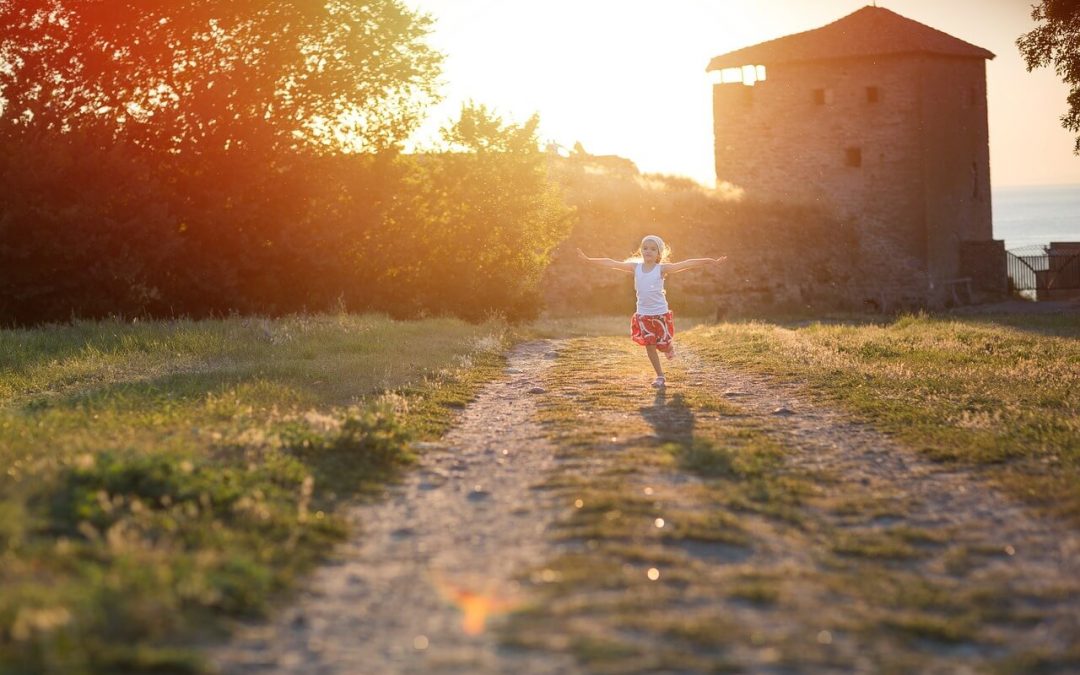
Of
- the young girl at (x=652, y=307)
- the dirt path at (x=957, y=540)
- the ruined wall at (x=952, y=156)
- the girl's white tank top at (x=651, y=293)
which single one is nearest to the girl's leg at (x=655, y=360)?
the young girl at (x=652, y=307)

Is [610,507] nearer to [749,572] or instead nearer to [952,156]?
[749,572]

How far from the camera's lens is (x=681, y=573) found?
5.27m

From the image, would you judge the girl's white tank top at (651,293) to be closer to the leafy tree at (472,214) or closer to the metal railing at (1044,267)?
the leafy tree at (472,214)

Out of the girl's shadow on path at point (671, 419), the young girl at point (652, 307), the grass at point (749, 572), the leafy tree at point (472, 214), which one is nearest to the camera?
the grass at point (749, 572)

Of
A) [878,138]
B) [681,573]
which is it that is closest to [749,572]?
[681,573]

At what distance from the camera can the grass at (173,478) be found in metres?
4.33

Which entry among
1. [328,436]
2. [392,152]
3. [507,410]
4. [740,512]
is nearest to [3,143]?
[392,152]

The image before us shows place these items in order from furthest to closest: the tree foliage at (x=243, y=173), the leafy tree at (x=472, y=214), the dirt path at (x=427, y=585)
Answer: the leafy tree at (x=472, y=214) → the tree foliage at (x=243, y=173) → the dirt path at (x=427, y=585)

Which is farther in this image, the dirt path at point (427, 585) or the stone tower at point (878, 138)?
the stone tower at point (878, 138)

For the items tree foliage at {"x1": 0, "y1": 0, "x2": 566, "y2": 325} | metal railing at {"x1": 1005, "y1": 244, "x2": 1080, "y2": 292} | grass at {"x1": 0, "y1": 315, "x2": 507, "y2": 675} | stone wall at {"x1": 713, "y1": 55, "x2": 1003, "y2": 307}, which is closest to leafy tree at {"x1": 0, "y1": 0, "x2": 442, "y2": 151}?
tree foliage at {"x1": 0, "y1": 0, "x2": 566, "y2": 325}

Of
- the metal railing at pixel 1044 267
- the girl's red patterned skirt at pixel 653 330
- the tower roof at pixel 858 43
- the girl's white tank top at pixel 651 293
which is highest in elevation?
the tower roof at pixel 858 43

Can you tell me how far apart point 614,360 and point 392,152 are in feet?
37.2

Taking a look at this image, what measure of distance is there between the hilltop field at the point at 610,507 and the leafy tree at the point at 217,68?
457 inches

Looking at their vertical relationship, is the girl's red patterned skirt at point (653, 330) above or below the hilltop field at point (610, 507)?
above
